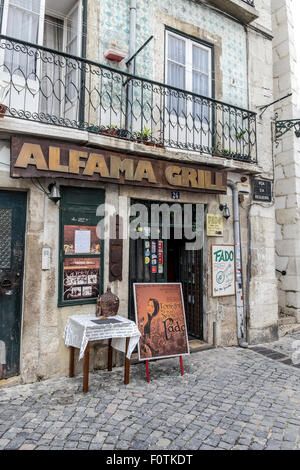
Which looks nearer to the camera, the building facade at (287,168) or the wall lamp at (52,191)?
the wall lamp at (52,191)

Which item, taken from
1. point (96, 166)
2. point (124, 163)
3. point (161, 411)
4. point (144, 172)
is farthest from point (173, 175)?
point (161, 411)

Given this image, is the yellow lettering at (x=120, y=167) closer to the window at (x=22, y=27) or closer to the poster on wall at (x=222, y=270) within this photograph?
the window at (x=22, y=27)

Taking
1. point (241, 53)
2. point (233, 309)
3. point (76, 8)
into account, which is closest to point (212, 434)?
point (233, 309)

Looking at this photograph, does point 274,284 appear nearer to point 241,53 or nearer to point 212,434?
point 212,434

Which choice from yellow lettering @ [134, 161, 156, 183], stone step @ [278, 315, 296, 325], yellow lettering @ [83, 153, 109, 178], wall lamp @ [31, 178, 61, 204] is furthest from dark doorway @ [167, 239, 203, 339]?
wall lamp @ [31, 178, 61, 204]

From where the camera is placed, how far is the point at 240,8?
271 inches

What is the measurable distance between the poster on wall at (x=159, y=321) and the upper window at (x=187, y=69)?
3377 mm

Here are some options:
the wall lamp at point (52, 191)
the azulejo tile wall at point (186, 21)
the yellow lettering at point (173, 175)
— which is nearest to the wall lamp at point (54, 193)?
the wall lamp at point (52, 191)

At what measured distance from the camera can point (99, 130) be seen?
16.4 feet

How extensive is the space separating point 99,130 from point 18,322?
3135mm

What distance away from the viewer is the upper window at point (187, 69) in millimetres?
6238

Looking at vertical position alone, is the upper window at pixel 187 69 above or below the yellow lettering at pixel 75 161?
above

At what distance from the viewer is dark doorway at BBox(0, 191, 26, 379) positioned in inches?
173

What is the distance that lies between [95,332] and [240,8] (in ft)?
24.0
